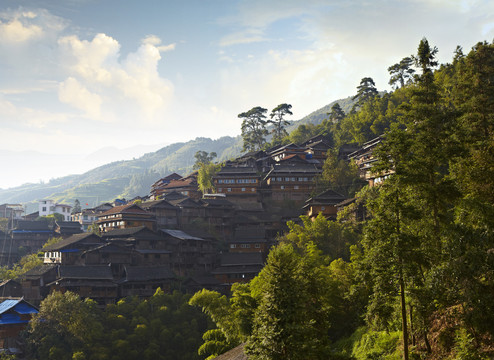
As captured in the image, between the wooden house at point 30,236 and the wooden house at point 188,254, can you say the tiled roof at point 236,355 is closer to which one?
the wooden house at point 188,254

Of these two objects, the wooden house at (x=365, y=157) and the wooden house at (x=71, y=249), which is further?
the wooden house at (x=365, y=157)

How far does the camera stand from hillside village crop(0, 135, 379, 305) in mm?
54250

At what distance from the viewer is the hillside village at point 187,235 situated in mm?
54250

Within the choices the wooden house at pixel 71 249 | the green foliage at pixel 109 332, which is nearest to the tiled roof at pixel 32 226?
the wooden house at pixel 71 249

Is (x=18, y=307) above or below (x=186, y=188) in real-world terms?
below

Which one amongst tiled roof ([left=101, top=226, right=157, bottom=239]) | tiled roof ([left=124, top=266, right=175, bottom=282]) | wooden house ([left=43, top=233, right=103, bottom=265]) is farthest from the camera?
tiled roof ([left=101, top=226, right=157, bottom=239])

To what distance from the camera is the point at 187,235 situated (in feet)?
212

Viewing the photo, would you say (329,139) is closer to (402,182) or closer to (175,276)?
(175,276)

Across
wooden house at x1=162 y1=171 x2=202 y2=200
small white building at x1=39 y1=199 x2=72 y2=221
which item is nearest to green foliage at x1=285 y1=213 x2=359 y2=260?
wooden house at x1=162 y1=171 x2=202 y2=200

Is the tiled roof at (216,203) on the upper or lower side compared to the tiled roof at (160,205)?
lower

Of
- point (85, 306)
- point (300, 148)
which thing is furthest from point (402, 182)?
point (300, 148)

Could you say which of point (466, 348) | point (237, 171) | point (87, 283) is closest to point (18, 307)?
point (87, 283)

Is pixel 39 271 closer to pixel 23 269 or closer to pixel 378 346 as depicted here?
pixel 23 269

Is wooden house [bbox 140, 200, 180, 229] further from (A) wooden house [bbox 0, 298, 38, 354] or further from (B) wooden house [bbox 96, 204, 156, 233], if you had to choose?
(A) wooden house [bbox 0, 298, 38, 354]
